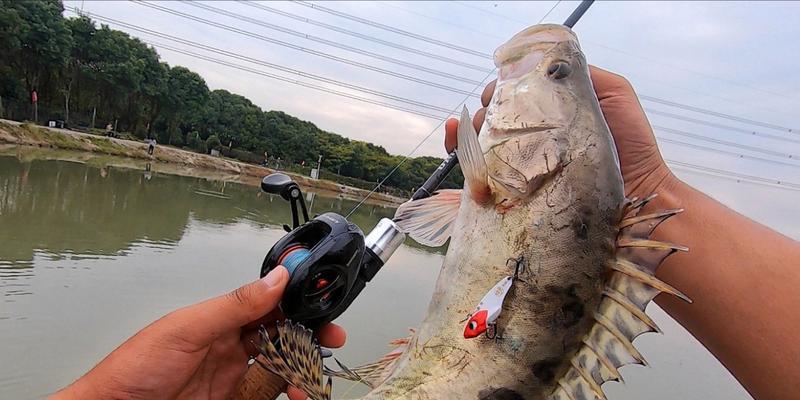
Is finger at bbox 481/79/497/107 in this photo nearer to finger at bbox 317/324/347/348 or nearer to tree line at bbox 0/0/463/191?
finger at bbox 317/324/347/348

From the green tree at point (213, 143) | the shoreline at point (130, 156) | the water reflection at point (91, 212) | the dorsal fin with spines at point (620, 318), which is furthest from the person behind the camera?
the green tree at point (213, 143)

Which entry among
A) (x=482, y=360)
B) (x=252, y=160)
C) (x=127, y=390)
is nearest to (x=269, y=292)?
(x=127, y=390)

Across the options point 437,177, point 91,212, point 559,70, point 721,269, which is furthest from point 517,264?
point 91,212

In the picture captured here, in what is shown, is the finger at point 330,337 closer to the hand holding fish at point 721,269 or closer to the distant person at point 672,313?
the distant person at point 672,313

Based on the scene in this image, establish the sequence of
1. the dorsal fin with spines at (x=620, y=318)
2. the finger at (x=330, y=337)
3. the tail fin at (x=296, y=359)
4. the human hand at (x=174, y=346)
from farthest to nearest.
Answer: the finger at (x=330, y=337)
the human hand at (x=174, y=346)
the tail fin at (x=296, y=359)
the dorsal fin with spines at (x=620, y=318)

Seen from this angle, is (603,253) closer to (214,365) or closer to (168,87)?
(214,365)

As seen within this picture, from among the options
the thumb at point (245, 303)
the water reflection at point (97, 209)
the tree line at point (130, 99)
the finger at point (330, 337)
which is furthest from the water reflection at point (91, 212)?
the tree line at point (130, 99)

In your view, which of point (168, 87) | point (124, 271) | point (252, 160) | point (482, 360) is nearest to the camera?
point (482, 360)

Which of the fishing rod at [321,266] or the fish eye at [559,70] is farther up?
the fish eye at [559,70]
